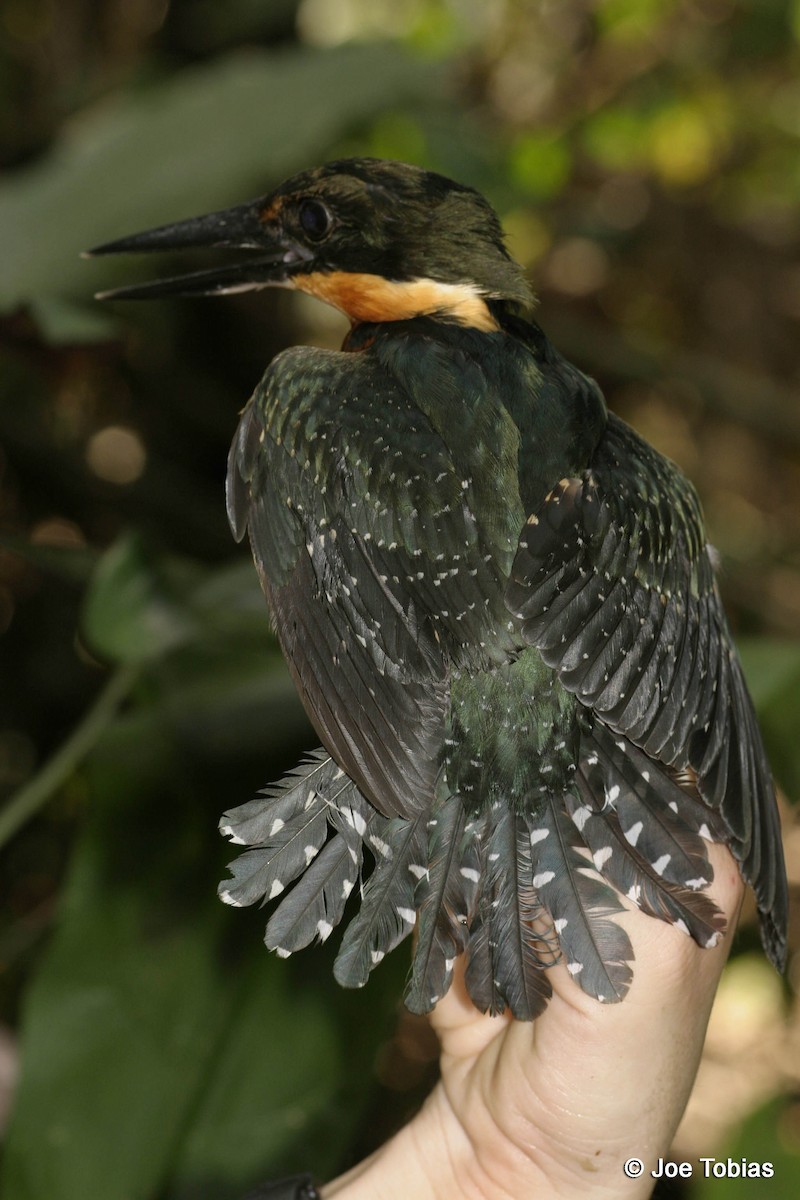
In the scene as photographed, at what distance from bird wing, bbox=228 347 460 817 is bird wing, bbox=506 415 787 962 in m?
0.10

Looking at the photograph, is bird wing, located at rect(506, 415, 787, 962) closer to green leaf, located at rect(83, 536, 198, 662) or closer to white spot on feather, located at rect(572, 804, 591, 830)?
white spot on feather, located at rect(572, 804, 591, 830)

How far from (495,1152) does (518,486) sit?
22.9 inches

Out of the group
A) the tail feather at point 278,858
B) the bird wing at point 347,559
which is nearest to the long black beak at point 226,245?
the bird wing at point 347,559

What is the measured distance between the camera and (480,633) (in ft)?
3.23

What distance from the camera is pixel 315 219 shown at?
3.83ft

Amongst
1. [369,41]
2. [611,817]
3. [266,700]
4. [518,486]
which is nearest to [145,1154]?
[266,700]

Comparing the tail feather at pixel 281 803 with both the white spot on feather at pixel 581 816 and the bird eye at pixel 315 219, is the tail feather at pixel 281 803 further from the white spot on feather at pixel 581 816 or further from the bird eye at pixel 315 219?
the bird eye at pixel 315 219

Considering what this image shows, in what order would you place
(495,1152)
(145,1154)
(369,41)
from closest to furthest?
(495,1152) < (145,1154) < (369,41)

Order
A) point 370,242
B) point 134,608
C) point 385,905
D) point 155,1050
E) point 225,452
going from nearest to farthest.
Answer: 1. point 385,905
2. point 370,242
3. point 155,1050
4. point 134,608
5. point 225,452

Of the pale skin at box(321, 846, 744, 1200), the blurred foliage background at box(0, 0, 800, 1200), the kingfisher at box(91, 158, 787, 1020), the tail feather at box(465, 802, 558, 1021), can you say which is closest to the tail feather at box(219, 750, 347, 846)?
the kingfisher at box(91, 158, 787, 1020)

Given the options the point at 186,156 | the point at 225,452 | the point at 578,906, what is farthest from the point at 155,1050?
the point at 225,452

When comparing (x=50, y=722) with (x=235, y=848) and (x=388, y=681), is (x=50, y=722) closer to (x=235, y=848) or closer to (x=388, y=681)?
(x=235, y=848)

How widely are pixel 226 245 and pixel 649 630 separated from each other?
53cm

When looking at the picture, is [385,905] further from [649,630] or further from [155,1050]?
[155,1050]
